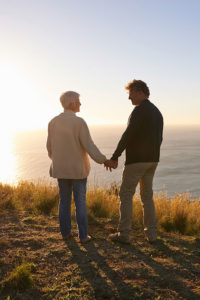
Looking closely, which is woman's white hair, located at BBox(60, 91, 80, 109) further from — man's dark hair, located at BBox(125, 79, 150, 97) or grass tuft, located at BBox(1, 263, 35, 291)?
grass tuft, located at BBox(1, 263, 35, 291)

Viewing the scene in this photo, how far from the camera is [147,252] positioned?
374 cm

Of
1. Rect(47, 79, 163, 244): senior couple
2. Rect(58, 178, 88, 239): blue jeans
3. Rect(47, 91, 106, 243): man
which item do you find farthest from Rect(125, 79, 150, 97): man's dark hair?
Rect(58, 178, 88, 239): blue jeans

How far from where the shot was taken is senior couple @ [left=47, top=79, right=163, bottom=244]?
3930mm

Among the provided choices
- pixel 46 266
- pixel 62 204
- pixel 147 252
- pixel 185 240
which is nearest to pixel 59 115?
pixel 62 204

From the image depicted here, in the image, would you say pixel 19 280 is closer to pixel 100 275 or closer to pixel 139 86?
pixel 100 275

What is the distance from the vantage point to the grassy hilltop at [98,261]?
2655mm

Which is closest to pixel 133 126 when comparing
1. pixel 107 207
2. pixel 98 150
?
pixel 98 150

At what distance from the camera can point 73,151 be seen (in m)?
3.98

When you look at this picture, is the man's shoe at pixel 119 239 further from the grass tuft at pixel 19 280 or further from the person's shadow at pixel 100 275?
the grass tuft at pixel 19 280

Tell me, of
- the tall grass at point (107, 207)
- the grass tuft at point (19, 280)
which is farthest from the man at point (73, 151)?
the tall grass at point (107, 207)

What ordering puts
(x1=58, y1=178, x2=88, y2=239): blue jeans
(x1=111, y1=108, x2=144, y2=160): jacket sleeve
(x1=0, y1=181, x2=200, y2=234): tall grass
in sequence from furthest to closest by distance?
Result: 1. (x1=0, y1=181, x2=200, y2=234): tall grass
2. (x1=58, y1=178, x2=88, y2=239): blue jeans
3. (x1=111, y1=108, x2=144, y2=160): jacket sleeve

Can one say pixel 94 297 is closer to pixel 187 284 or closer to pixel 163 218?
pixel 187 284

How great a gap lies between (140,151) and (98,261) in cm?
155

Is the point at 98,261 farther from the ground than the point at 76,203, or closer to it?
closer to it
